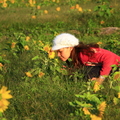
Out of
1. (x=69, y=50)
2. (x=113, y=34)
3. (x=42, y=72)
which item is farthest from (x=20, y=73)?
(x=113, y=34)

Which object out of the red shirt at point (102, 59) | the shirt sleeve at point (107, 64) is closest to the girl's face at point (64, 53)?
the red shirt at point (102, 59)

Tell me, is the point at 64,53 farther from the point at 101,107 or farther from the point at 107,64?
the point at 101,107

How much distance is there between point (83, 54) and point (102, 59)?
0.77 ft

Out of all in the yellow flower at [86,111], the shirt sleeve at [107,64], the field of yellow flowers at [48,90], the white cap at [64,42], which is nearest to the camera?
the yellow flower at [86,111]

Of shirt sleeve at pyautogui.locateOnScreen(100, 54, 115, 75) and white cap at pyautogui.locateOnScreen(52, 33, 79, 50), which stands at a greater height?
white cap at pyautogui.locateOnScreen(52, 33, 79, 50)

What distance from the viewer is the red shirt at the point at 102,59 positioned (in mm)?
3064

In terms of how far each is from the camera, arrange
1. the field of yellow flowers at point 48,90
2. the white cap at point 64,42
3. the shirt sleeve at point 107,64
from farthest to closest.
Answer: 1. the shirt sleeve at point 107,64
2. the white cap at point 64,42
3. the field of yellow flowers at point 48,90

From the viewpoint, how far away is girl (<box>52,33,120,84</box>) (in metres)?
2.99

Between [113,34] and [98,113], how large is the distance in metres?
3.68

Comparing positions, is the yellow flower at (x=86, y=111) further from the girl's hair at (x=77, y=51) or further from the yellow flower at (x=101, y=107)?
the girl's hair at (x=77, y=51)

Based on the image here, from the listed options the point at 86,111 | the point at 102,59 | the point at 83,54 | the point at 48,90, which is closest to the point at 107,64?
the point at 102,59

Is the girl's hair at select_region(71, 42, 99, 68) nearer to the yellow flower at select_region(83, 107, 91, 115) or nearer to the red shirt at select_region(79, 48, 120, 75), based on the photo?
the red shirt at select_region(79, 48, 120, 75)

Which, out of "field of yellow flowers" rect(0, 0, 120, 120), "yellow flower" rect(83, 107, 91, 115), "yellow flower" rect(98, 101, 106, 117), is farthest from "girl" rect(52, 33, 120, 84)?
"yellow flower" rect(83, 107, 91, 115)

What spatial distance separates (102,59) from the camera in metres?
3.14
